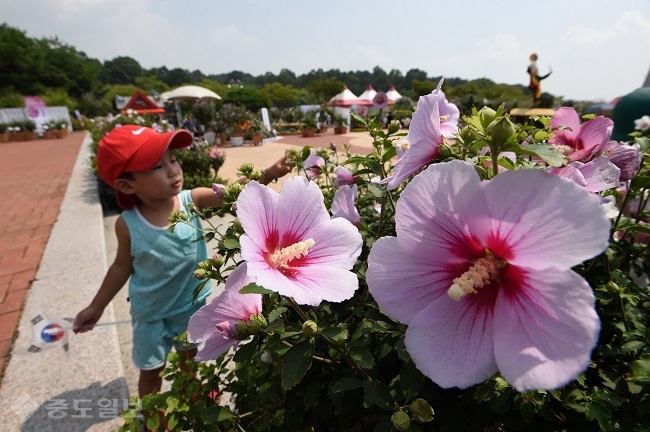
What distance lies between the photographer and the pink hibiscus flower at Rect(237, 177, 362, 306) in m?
0.64

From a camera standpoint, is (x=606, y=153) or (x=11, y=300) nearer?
(x=606, y=153)

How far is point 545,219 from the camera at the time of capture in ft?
1.50

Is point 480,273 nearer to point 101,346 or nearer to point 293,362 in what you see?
point 293,362

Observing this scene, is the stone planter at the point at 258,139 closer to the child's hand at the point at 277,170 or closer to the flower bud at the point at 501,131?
the child's hand at the point at 277,170

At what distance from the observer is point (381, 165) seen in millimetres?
978

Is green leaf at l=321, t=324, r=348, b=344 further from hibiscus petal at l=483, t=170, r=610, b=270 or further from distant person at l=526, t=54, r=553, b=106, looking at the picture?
distant person at l=526, t=54, r=553, b=106

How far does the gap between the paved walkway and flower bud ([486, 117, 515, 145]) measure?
2.33m

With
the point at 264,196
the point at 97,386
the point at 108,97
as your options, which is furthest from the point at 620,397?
the point at 108,97

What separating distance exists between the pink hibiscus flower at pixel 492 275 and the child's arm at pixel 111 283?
5.69 ft

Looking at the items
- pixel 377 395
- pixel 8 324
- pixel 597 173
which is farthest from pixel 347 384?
pixel 8 324

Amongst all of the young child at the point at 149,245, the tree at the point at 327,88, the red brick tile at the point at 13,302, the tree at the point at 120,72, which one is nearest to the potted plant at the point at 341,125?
the red brick tile at the point at 13,302

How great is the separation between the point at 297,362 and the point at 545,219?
1.67 ft

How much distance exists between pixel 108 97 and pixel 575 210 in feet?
192

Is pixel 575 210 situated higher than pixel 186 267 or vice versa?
pixel 575 210
